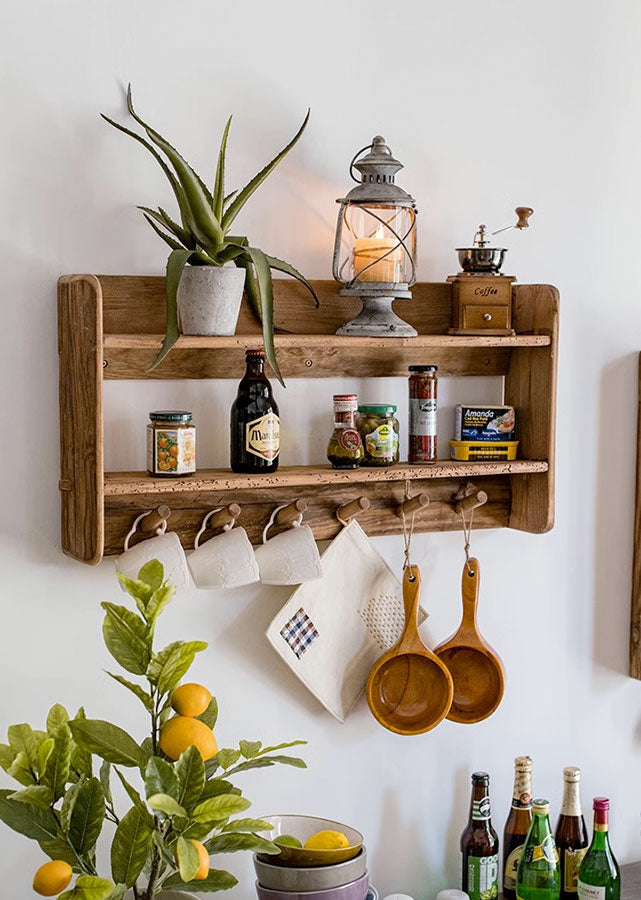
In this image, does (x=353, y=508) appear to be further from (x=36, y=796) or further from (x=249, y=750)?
(x=36, y=796)

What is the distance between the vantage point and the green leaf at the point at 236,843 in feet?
4.90

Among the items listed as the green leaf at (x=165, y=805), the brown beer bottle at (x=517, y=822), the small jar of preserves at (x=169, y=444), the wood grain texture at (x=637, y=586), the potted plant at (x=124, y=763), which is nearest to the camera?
the green leaf at (x=165, y=805)

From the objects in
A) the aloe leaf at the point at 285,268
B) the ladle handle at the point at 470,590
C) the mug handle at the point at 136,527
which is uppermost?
the aloe leaf at the point at 285,268

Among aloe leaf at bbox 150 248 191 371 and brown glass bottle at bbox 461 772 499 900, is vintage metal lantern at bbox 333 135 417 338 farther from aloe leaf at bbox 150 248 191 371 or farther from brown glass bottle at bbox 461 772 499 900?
brown glass bottle at bbox 461 772 499 900

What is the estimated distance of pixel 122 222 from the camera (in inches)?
67.8

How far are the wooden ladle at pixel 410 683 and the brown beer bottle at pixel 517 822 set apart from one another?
0.68ft

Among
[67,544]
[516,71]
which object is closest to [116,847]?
[67,544]

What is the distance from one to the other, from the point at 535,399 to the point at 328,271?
41 centimetres

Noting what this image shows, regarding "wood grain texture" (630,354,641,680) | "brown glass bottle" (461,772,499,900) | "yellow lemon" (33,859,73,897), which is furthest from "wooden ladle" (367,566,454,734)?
"yellow lemon" (33,859,73,897)

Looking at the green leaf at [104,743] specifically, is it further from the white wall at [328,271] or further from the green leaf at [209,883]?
the white wall at [328,271]

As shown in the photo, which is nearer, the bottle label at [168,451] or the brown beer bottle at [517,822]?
the bottle label at [168,451]

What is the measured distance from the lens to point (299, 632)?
187cm

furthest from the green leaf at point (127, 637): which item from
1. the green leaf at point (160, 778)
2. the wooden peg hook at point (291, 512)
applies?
the wooden peg hook at point (291, 512)

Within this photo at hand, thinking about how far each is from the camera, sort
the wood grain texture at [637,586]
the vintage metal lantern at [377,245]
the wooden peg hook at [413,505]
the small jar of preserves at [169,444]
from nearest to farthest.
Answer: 1. the small jar of preserves at [169,444]
2. the vintage metal lantern at [377,245]
3. the wooden peg hook at [413,505]
4. the wood grain texture at [637,586]
